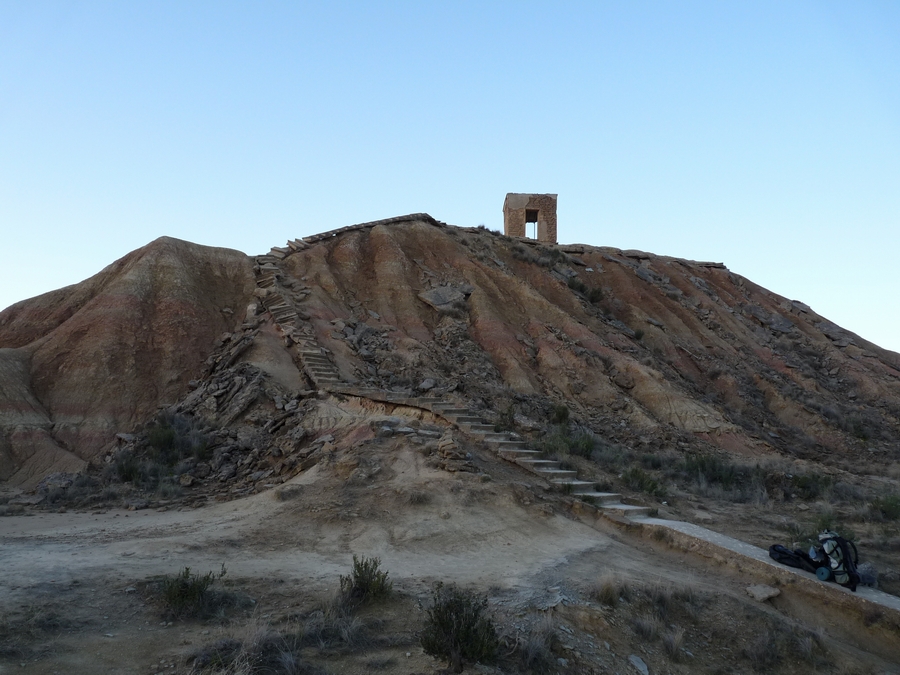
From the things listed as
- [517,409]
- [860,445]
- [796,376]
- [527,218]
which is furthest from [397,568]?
[527,218]

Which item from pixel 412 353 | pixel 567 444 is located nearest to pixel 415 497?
pixel 567 444

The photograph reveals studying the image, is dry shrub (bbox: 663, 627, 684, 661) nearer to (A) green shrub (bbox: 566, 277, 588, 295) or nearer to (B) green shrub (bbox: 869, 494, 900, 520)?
(B) green shrub (bbox: 869, 494, 900, 520)

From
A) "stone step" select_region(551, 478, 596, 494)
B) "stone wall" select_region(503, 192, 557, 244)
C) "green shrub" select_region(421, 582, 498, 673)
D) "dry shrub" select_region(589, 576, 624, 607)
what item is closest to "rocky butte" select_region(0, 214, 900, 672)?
"stone step" select_region(551, 478, 596, 494)

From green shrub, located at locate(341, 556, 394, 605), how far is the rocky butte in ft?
5.55

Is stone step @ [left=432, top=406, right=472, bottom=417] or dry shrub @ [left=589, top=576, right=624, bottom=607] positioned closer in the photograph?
dry shrub @ [left=589, top=576, right=624, bottom=607]

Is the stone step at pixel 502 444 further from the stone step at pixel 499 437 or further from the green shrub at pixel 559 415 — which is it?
the green shrub at pixel 559 415

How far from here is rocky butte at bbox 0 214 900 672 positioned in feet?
34.4

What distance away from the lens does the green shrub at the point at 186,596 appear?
5.19m

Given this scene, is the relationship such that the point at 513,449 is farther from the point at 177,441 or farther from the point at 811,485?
the point at 811,485

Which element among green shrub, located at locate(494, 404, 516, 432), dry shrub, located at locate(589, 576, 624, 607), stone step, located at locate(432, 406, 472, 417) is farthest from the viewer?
green shrub, located at locate(494, 404, 516, 432)

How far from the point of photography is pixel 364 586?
580 centimetres

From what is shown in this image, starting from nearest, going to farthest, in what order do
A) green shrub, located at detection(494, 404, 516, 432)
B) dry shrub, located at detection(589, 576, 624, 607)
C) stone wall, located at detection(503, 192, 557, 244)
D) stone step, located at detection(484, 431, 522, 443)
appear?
dry shrub, located at detection(589, 576, 624, 607)
stone step, located at detection(484, 431, 522, 443)
green shrub, located at detection(494, 404, 516, 432)
stone wall, located at detection(503, 192, 557, 244)

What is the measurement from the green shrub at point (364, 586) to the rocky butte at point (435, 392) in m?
1.69

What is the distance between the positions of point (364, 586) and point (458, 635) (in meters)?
1.30
